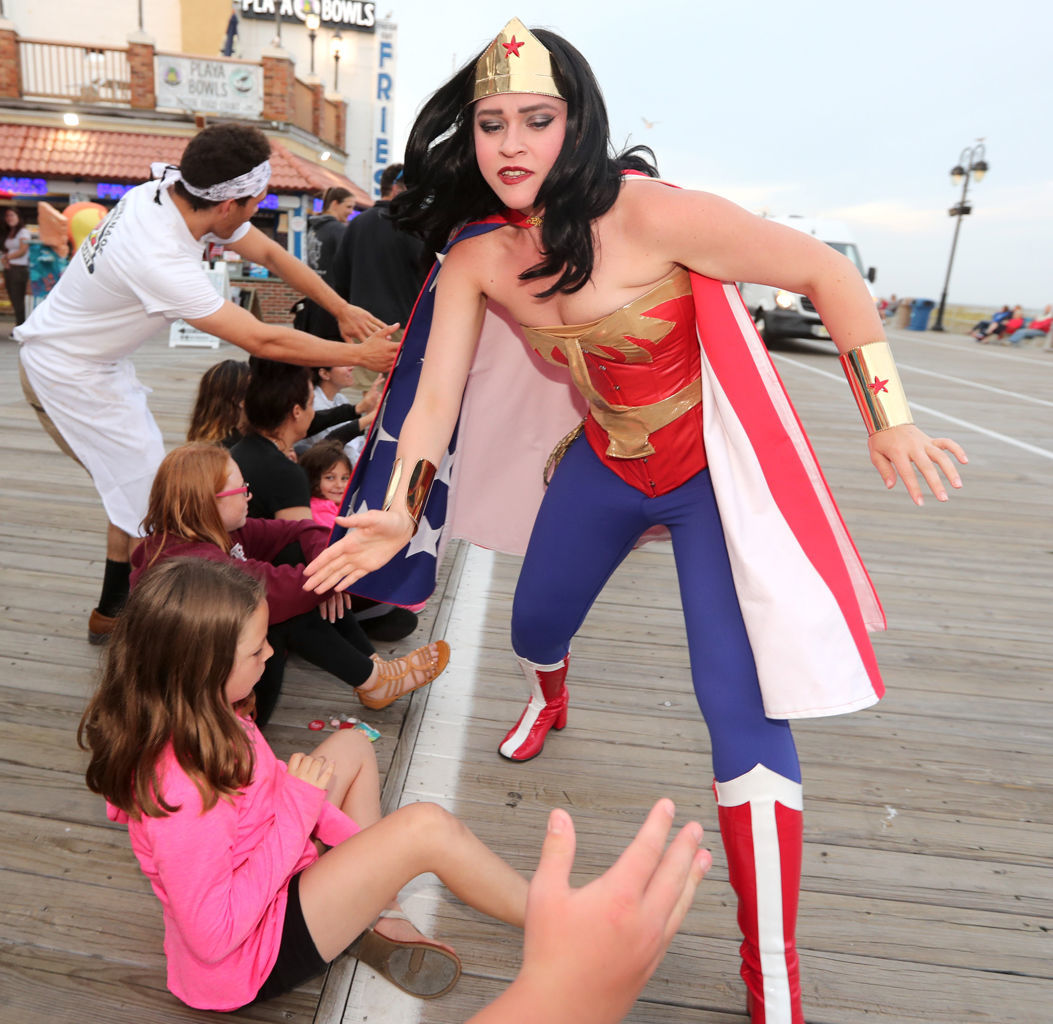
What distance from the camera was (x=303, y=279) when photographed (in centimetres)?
359

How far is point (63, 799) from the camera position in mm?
2461

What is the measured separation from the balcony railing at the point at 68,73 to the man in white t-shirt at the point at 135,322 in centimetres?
1749

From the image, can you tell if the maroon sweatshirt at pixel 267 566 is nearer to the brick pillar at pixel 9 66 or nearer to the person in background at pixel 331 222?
the person in background at pixel 331 222

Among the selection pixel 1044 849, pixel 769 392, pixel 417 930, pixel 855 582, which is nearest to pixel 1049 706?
pixel 1044 849

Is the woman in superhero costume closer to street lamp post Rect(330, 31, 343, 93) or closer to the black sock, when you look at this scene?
the black sock

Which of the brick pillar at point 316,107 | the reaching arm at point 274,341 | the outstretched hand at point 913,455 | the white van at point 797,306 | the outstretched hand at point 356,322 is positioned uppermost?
the outstretched hand at point 913,455

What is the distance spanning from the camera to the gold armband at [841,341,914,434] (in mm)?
1846

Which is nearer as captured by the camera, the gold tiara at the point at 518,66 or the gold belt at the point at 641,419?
the gold tiara at the point at 518,66

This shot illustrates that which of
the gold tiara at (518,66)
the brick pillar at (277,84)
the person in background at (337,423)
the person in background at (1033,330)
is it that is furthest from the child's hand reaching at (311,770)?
the person in background at (1033,330)

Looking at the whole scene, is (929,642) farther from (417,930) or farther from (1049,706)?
(417,930)

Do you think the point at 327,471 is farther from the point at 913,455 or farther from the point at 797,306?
the point at 797,306

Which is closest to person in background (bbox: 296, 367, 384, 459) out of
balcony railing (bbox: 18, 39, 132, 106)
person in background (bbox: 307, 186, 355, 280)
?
person in background (bbox: 307, 186, 355, 280)

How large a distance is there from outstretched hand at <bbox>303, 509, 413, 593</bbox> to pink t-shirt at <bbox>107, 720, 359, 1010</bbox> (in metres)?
0.36

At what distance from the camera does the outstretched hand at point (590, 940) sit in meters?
0.75
